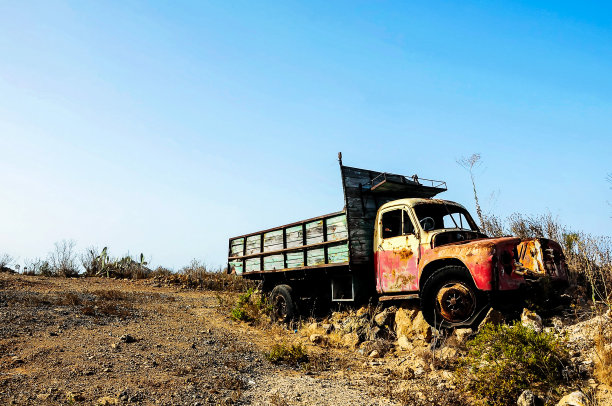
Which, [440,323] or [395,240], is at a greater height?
[395,240]

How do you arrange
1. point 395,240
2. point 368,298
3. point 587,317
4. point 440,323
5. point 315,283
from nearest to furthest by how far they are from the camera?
1. point 587,317
2. point 440,323
3. point 395,240
4. point 368,298
5. point 315,283

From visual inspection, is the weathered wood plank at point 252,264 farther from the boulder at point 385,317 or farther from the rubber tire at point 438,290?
the rubber tire at point 438,290

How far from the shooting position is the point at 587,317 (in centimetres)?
565

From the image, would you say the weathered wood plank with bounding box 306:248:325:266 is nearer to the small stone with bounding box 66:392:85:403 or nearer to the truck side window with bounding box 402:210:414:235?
the truck side window with bounding box 402:210:414:235

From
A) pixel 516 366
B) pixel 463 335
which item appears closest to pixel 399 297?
pixel 463 335

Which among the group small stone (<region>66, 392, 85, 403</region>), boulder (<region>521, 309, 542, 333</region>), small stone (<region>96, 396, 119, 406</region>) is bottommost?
small stone (<region>96, 396, 119, 406</region>)

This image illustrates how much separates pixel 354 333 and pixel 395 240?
6.53 ft

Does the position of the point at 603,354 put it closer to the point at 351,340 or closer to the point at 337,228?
the point at 351,340

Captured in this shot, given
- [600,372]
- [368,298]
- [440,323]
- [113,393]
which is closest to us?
[600,372]

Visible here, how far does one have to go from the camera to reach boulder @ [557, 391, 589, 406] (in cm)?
392

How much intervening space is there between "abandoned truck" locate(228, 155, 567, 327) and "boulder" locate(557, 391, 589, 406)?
71.3 inches

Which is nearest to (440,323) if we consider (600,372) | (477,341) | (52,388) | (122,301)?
(477,341)

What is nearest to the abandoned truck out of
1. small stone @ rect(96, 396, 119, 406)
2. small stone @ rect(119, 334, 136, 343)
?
small stone @ rect(119, 334, 136, 343)

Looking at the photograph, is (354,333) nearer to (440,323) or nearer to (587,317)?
(440,323)
